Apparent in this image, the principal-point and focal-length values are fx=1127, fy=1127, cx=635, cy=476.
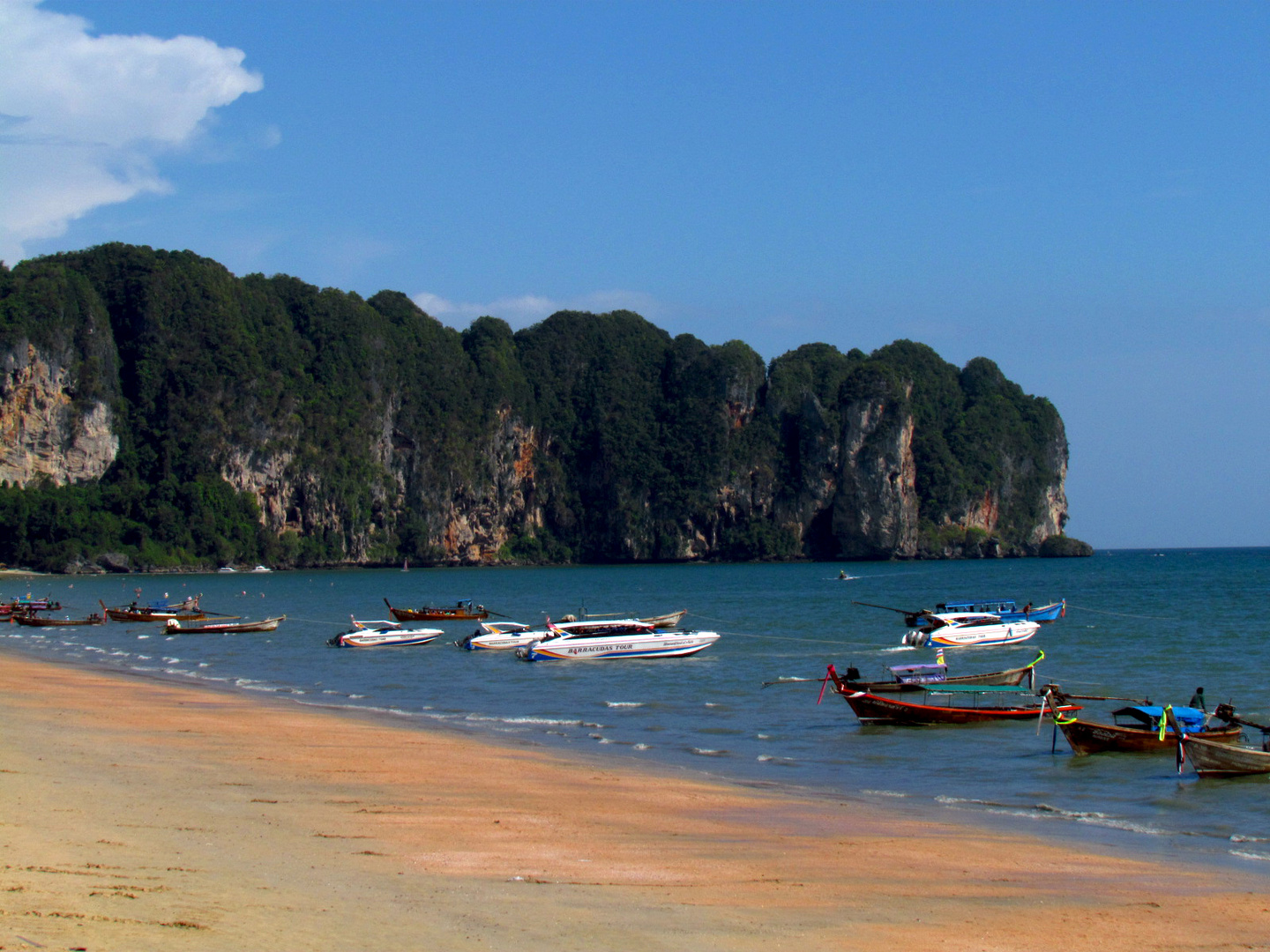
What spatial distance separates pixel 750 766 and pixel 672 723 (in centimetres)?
510

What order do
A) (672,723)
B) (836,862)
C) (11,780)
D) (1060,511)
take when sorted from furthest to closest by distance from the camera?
(1060,511), (672,723), (11,780), (836,862)

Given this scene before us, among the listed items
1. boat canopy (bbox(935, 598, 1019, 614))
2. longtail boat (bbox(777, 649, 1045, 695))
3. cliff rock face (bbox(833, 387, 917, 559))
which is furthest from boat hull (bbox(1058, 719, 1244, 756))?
cliff rock face (bbox(833, 387, 917, 559))

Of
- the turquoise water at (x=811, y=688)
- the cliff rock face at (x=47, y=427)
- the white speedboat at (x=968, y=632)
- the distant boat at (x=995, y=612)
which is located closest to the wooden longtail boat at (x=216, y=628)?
the turquoise water at (x=811, y=688)

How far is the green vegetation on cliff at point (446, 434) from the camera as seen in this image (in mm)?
131125

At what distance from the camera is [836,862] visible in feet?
34.9

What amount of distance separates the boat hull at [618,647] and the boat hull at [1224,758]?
21654mm

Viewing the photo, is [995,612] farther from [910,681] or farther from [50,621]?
[50,621]

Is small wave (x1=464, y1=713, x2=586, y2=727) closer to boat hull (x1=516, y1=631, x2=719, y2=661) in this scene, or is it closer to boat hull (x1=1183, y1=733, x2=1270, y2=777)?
boat hull (x1=1183, y1=733, x2=1270, y2=777)

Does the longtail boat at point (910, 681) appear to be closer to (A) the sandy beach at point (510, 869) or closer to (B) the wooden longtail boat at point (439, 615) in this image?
(A) the sandy beach at point (510, 869)

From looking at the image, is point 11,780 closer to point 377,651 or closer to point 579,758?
point 579,758

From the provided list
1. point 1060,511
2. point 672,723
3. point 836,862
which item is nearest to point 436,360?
point 1060,511

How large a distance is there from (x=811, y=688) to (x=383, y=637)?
1951 centimetres

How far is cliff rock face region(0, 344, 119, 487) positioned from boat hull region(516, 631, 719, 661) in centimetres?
10441

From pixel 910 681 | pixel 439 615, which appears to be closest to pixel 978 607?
pixel 439 615
